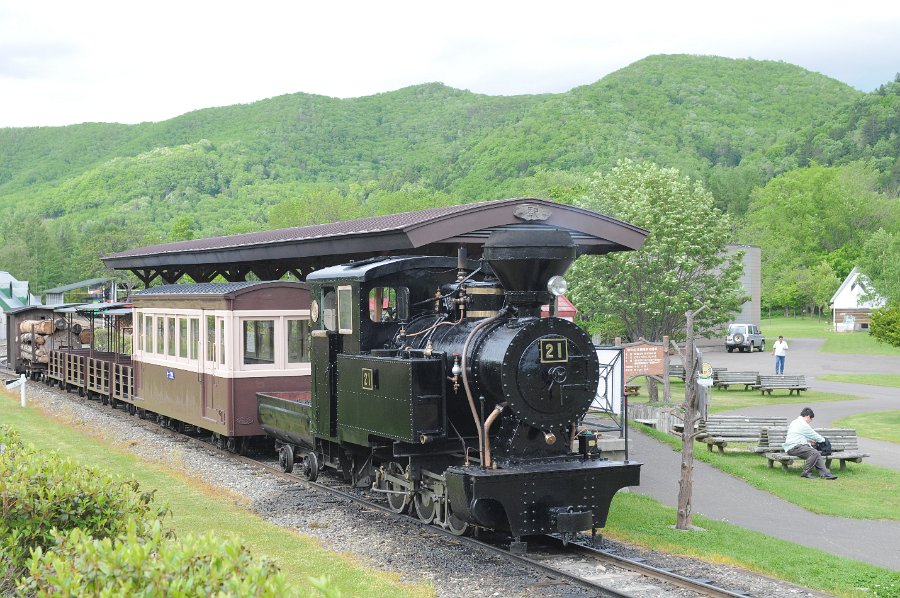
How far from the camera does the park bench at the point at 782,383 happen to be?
2930 centimetres

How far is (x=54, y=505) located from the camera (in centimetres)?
658

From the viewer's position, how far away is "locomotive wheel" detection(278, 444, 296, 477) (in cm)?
1465

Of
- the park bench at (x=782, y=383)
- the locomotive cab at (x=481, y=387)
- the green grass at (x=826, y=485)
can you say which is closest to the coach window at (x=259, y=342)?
the locomotive cab at (x=481, y=387)

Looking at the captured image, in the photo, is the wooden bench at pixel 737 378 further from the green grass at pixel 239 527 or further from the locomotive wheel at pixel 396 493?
the locomotive wheel at pixel 396 493

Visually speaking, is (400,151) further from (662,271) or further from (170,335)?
(170,335)

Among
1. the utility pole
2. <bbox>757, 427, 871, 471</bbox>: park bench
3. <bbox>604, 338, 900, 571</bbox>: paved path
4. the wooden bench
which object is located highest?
the utility pole

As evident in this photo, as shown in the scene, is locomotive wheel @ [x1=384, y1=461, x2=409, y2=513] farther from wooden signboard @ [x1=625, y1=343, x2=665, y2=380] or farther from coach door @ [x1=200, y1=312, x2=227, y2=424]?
wooden signboard @ [x1=625, y1=343, x2=665, y2=380]

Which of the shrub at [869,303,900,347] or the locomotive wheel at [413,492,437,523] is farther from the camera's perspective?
the shrub at [869,303,900,347]

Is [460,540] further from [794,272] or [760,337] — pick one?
[794,272]

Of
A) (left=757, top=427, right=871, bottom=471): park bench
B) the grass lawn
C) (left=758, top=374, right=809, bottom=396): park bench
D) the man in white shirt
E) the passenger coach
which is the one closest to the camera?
the passenger coach

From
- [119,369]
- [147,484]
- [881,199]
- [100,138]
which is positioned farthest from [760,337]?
[100,138]

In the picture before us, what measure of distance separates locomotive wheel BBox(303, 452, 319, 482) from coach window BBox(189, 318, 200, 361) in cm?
423

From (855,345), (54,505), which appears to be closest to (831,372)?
(855,345)

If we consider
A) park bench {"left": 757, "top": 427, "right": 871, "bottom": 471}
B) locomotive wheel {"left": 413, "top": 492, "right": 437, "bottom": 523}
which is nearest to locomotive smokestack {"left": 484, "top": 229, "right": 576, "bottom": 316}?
locomotive wheel {"left": 413, "top": 492, "right": 437, "bottom": 523}
